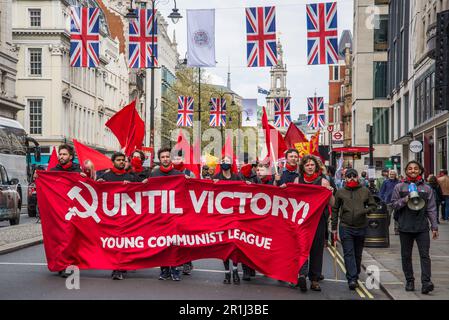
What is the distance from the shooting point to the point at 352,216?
11.3 metres

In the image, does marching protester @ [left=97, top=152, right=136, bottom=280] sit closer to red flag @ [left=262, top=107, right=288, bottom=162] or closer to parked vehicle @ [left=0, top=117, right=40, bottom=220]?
red flag @ [left=262, top=107, right=288, bottom=162]

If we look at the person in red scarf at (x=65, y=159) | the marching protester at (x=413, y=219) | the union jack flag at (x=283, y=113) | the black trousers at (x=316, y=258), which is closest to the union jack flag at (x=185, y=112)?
the union jack flag at (x=283, y=113)

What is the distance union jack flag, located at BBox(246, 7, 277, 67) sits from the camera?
79.5 feet

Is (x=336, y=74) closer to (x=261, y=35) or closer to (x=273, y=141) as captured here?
(x=261, y=35)

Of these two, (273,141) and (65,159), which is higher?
(273,141)

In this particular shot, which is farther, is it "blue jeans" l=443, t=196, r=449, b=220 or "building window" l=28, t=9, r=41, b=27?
"building window" l=28, t=9, r=41, b=27

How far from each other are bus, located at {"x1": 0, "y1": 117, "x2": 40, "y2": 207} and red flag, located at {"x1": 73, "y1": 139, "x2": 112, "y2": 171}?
17.7m

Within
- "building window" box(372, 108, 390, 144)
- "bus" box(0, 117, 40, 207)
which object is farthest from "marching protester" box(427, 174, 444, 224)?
"building window" box(372, 108, 390, 144)

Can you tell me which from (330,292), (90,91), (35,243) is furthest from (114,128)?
(90,91)

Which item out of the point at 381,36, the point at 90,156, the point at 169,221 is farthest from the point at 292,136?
the point at 381,36

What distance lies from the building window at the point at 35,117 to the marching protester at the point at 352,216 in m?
52.4

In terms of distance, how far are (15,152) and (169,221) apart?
959 inches

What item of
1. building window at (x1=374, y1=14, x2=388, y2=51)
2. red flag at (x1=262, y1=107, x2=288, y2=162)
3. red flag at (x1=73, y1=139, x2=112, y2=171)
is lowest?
red flag at (x1=73, y1=139, x2=112, y2=171)

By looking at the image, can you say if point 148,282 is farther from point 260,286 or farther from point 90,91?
point 90,91
